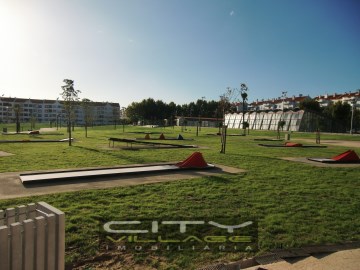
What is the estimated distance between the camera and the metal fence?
3105 millimetres

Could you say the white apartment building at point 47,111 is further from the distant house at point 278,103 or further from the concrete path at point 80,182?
the concrete path at point 80,182

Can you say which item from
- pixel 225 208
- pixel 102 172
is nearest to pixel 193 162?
pixel 102 172

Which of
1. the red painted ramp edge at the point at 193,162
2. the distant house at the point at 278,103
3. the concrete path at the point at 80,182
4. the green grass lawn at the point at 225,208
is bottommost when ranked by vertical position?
the concrete path at the point at 80,182

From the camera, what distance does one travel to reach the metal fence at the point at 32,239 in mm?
3105

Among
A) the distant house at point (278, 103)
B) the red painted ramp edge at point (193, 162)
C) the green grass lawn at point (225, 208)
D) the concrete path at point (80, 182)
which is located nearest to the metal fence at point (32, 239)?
the green grass lawn at point (225, 208)

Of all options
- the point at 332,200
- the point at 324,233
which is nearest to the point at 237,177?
the point at 332,200

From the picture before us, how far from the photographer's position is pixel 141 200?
25.6 ft

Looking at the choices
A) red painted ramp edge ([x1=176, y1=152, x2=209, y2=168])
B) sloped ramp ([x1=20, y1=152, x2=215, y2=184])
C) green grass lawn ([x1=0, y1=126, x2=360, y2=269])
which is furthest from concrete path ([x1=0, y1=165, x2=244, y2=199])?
green grass lawn ([x1=0, y1=126, x2=360, y2=269])

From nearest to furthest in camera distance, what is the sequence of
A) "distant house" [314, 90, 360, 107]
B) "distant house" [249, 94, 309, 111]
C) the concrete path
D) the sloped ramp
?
1. the concrete path
2. the sloped ramp
3. "distant house" [314, 90, 360, 107]
4. "distant house" [249, 94, 309, 111]

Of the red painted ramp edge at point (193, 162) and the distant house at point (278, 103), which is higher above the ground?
the distant house at point (278, 103)

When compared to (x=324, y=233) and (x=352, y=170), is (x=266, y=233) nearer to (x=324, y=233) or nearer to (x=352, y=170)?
(x=324, y=233)

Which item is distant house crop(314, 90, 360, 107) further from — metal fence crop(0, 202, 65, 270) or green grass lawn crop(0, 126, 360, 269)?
metal fence crop(0, 202, 65, 270)

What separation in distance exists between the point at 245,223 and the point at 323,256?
67.6 inches

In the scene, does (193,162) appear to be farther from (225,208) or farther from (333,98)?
(333,98)
